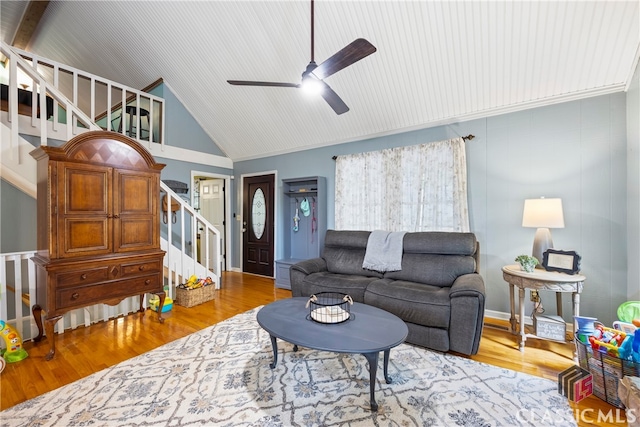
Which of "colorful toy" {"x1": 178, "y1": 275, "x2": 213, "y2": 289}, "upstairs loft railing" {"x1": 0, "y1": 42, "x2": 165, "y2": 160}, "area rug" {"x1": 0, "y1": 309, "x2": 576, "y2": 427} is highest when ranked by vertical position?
"upstairs loft railing" {"x1": 0, "y1": 42, "x2": 165, "y2": 160}

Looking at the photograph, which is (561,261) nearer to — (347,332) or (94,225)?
(347,332)

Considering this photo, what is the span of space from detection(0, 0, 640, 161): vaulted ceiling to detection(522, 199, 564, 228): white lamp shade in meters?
1.24

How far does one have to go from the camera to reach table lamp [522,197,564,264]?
254 centimetres

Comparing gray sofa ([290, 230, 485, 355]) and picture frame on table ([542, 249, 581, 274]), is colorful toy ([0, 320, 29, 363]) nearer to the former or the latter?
gray sofa ([290, 230, 485, 355])

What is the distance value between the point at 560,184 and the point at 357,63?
2669mm

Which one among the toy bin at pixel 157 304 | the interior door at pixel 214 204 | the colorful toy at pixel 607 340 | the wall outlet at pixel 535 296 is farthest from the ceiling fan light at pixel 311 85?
the interior door at pixel 214 204

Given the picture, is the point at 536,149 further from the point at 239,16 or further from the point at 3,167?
the point at 3,167

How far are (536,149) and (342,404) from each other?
3284 mm

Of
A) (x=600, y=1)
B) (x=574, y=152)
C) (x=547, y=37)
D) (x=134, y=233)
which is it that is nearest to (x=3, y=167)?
(x=134, y=233)

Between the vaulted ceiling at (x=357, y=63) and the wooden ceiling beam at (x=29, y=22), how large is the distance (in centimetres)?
12

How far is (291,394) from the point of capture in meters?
1.85

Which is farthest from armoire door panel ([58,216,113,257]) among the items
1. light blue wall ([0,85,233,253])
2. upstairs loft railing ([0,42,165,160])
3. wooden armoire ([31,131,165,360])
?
light blue wall ([0,85,233,253])

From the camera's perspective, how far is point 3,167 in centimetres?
266

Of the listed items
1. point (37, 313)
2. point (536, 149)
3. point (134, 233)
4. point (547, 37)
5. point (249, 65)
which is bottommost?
point (37, 313)
